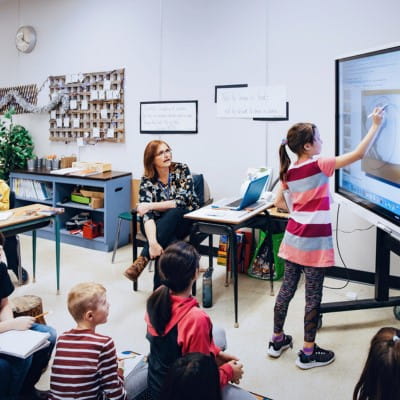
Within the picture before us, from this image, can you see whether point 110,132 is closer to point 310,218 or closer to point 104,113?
point 104,113

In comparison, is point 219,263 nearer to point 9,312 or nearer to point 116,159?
point 116,159

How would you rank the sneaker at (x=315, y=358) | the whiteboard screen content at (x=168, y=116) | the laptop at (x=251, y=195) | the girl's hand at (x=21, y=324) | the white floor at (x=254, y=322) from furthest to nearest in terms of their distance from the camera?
the whiteboard screen content at (x=168, y=116), the laptop at (x=251, y=195), the sneaker at (x=315, y=358), the white floor at (x=254, y=322), the girl's hand at (x=21, y=324)

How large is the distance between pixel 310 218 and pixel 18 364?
151cm

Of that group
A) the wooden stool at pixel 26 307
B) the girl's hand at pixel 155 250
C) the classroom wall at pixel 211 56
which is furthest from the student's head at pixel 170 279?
the classroom wall at pixel 211 56

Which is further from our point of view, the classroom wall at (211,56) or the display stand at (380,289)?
the classroom wall at (211,56)

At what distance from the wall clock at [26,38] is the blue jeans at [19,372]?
425cm

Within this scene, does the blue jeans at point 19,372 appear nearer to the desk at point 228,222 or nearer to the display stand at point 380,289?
the desk at point 228,222

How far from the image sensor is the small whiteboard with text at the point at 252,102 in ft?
12.5

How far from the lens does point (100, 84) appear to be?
480 cm

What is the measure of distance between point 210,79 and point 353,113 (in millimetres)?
1712

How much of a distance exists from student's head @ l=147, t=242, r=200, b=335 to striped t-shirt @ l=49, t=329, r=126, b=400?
0.24 metres

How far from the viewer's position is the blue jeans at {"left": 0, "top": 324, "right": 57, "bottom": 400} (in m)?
1.83

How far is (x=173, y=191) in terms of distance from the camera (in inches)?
131

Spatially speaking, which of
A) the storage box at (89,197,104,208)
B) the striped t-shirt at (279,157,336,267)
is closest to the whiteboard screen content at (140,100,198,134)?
the storage box at (89,197,104,208)
